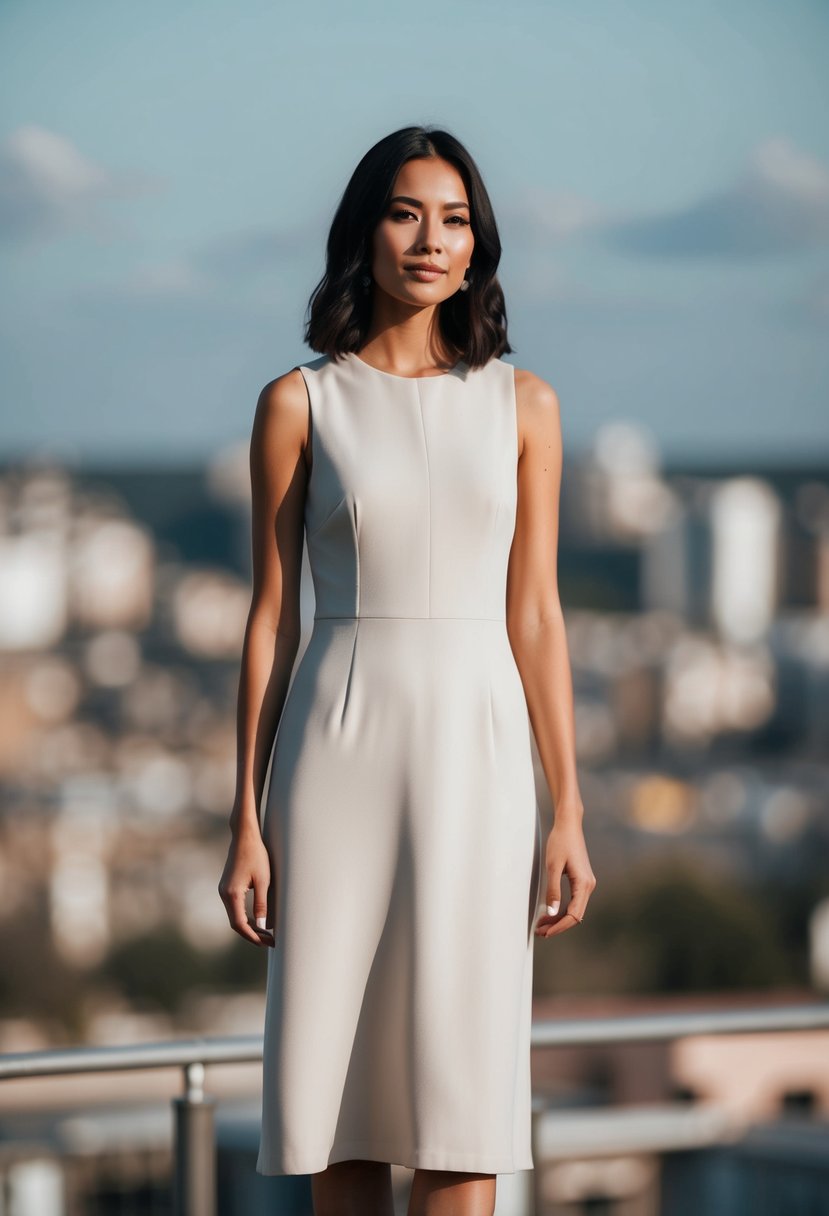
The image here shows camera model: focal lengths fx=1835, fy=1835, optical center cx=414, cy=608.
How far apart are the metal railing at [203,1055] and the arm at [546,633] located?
390 mm

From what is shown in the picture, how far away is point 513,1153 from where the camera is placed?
1.69 metres

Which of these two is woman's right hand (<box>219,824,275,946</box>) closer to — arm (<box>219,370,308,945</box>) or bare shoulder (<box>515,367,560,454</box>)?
arm (<box>219,370,308,945</box>)

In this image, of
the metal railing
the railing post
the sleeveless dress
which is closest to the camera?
the sleeveless dress

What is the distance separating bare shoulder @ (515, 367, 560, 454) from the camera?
173 centimetres

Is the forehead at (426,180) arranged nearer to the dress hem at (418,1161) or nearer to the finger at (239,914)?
the finger at (239,914)

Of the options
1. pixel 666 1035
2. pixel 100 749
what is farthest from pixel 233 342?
pixel 666 1035

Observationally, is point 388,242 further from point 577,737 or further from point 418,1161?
point 577,737

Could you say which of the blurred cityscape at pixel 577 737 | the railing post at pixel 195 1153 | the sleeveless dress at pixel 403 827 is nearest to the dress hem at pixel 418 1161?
the sleeveless dress at pixel 403 827

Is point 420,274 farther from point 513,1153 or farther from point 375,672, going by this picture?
point 513,1153

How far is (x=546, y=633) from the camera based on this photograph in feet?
5.65

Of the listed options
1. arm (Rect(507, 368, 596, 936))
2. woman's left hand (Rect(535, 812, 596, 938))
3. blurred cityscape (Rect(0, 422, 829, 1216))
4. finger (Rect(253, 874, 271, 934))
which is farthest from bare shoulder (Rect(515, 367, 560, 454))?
blurred cityscape (Rect(0, 422, 829, 1216))

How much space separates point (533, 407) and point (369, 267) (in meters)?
0.21

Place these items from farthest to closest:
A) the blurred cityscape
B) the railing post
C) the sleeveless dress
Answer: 1. the blurred cityscape
2. the railing post
3. the sleeveless dress

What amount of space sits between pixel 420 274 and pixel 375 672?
0.37m
